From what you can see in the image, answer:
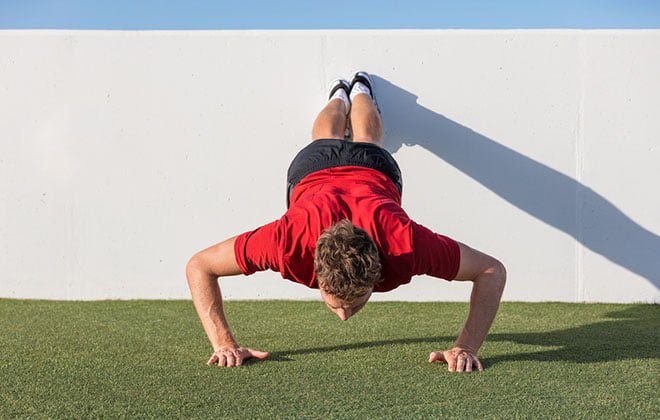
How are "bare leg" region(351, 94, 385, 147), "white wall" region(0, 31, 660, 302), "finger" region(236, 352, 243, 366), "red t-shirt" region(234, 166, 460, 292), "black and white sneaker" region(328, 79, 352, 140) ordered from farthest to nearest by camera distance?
"white wall" region(0, 31, 660, 302) → "black and white sneaker" region(328, 79, 352, 140) → "bare leg" region(351, 94, 385, 147) → "finger" region(236, 352, 243, 366) → "red t-shirt" region(234, 166, 460, 292)

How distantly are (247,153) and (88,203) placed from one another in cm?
98

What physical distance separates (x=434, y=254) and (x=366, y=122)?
1.35 meters

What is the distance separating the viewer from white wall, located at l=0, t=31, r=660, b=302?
14.9ft

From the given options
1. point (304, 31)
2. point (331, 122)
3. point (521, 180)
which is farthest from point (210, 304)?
point (521, 180)

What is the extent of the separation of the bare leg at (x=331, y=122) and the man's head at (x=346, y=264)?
1446mm

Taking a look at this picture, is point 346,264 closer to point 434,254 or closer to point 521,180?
point 434,254

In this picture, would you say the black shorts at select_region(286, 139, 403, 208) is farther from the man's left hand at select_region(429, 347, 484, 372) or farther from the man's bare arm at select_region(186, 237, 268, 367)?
the man's left hand at select_region(429, 347, 484, 372)

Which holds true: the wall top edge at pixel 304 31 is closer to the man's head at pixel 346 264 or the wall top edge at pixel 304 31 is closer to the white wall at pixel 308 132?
the white wall at pixel 308 132

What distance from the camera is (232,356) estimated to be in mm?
2951

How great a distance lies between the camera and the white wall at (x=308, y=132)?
178 inches

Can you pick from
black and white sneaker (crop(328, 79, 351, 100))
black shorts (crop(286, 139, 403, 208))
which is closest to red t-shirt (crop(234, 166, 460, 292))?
black shorts (crop(286, 139, 403, 208))

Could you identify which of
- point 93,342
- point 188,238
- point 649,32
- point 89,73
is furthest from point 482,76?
point 93,342

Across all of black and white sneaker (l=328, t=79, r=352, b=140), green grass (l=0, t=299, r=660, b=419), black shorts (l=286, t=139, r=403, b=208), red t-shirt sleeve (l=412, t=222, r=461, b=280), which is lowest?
green grass (l=0, t=299, r=660, b=419)

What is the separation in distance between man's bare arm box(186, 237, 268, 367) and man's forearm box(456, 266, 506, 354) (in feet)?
2.53
